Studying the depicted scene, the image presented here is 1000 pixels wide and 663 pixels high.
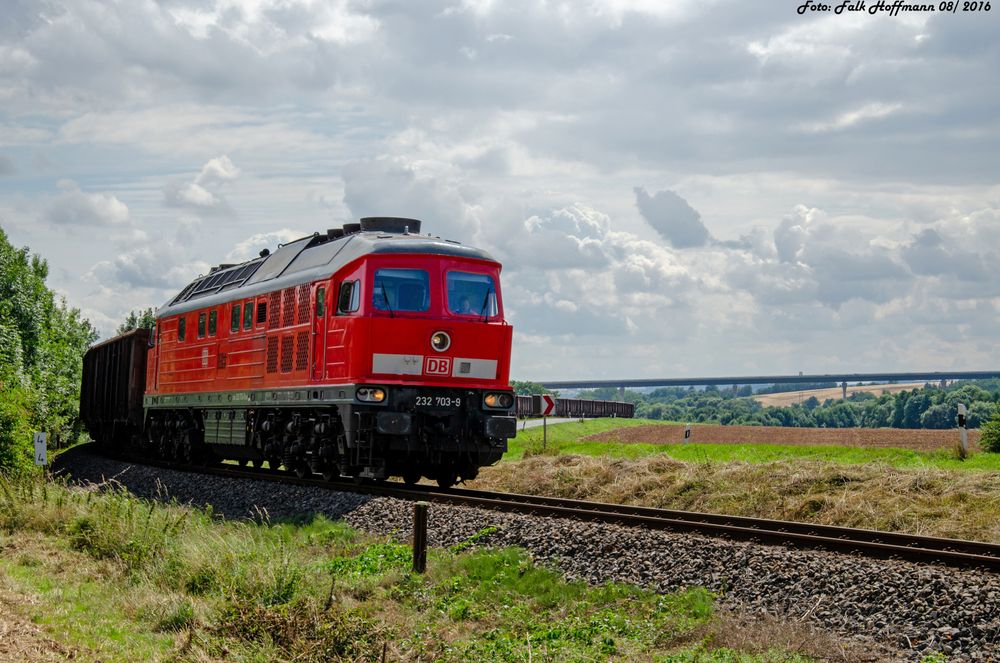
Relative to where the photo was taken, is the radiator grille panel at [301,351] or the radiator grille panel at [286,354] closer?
the radiator grille panel at [301,351]

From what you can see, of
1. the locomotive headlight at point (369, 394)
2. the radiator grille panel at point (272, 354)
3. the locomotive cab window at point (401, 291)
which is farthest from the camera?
the radiator grille panel at point (272, 354)

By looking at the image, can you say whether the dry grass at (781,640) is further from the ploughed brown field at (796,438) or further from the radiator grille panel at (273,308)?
the ploughed brown field at (796,438)

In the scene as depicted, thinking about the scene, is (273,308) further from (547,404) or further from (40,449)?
(547,404)

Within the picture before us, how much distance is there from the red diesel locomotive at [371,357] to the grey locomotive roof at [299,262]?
38mm

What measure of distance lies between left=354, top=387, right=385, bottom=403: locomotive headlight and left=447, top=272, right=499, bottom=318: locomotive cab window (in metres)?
1.89

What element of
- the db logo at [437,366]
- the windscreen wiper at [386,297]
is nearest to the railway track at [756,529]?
the db logo at [437,366]

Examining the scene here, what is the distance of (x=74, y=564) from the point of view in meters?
15.1

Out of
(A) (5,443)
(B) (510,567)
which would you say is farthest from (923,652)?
(A) (5,443)

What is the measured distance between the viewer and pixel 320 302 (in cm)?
1877

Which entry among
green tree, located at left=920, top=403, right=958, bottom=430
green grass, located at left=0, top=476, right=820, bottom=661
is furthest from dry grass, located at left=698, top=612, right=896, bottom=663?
green tree, located at left=920, top=403, right=958, bottom=430

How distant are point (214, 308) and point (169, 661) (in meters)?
14.4

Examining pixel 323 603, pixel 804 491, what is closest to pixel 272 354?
pixel 323 603

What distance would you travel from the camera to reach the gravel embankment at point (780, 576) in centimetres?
934

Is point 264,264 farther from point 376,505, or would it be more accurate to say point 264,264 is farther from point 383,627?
point 383,627
